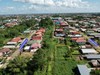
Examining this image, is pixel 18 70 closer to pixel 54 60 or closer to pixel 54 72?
pixel 54 72

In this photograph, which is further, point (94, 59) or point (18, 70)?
point (94, 59)

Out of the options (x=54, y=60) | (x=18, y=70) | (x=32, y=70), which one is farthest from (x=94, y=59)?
(x=18, y=70)

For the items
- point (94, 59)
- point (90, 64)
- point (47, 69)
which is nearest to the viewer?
point (47, 69)

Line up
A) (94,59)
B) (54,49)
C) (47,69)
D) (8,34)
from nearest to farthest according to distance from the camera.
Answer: (47,69) < (94,59) < (54,49) < (8,34)

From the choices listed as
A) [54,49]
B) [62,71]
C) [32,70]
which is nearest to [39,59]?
A: [32,70]

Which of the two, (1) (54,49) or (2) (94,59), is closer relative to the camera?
(2) (94,59)

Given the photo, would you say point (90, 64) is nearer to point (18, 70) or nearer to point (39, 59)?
point (39, 59)

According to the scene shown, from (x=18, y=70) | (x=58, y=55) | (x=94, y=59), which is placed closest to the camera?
(x=18, y=70)

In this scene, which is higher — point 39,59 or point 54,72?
point 39,59

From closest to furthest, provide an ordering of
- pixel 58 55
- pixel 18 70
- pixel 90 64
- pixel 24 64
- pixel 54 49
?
pixel 18 70 < pixel 24 64 < pixel 90 64 < pixel 58 55 < pixel 54 49
